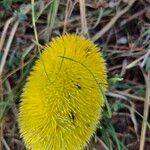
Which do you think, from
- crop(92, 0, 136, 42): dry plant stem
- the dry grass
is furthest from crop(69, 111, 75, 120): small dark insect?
crop(92, 0, 136, 42): dry plant stem

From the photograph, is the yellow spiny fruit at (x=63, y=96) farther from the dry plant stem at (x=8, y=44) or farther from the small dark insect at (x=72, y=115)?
the dry plant stem at (x=8, y=44)

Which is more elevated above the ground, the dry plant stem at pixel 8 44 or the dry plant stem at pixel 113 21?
the dry plant stem at pixel 8 44

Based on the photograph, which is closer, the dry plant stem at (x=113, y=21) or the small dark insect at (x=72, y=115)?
the small dark insect at (x=72, y=115)

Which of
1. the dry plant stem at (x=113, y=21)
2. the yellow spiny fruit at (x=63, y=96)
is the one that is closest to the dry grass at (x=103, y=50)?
the dry plant stem at (x=113, y=21)

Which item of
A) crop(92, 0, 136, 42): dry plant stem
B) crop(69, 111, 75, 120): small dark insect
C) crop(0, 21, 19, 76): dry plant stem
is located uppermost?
crop(0, 21, 19, 76): dry plant stem

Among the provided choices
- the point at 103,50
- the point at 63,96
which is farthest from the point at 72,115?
the point at 103,50

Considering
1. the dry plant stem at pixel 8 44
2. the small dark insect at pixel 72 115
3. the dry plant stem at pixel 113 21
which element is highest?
the dry plant stem at pixel 8 44

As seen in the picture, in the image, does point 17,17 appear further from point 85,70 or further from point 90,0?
point 85,70

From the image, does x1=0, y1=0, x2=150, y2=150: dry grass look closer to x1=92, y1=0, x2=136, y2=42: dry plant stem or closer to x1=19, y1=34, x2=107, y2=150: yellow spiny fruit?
x1=92, y1=0, x2=136, y2=42: dry plant stem

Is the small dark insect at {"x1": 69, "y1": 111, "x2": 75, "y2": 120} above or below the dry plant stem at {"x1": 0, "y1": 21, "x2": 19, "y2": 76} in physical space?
below
